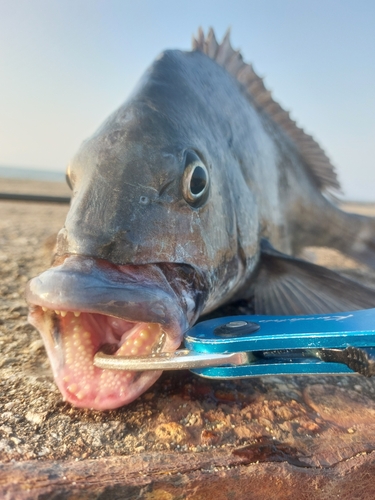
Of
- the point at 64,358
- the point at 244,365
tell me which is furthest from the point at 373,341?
the point at 64,358

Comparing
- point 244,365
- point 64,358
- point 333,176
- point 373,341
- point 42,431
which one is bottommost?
point 42,431

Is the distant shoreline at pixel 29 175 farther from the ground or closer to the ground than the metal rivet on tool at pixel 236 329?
closer to the ground

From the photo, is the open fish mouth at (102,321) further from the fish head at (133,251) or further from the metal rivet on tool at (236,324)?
the metal rivet on tool at (236,324)

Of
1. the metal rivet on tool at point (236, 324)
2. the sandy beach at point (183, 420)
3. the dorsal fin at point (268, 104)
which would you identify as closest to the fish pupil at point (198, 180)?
the metal rivet on tool at point (236, 324)

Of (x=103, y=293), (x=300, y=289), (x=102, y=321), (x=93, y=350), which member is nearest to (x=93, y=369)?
(x=93, y=350)

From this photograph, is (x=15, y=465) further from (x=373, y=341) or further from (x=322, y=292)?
(x=322, y=292)

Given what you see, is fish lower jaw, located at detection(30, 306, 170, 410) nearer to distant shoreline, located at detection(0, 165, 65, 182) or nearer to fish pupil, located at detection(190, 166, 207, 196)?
fish pupil, located at detection(190, 166, 207, 196)

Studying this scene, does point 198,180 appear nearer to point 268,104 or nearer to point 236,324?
point 236,324
